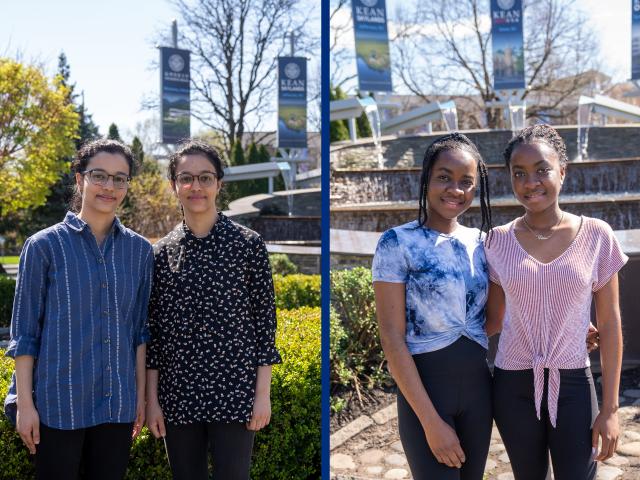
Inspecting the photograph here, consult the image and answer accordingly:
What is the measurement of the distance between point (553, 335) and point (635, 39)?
401 inches

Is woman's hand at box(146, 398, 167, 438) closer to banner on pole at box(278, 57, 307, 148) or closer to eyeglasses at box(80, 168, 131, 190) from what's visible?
eyeglasses at box(80, 168, 131, 190)

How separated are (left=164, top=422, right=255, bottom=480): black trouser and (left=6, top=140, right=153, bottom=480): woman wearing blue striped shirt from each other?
16 centimetres

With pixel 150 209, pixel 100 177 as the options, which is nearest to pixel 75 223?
pixel 100 177

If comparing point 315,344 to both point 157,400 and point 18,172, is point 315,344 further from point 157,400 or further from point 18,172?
point 18,172

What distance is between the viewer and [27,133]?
1722 cm

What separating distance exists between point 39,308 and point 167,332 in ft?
1.34

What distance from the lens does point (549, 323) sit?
205 cm

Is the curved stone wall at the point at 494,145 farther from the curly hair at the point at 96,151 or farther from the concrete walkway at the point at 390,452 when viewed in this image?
the curly hair at the point at 96,151

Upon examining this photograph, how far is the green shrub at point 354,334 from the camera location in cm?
369

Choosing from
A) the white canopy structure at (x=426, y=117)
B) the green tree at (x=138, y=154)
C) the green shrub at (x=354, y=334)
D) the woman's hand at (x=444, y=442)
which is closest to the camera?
the woman's hand at (x=444, y=442)

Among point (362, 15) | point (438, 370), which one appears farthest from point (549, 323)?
point (362, 15)

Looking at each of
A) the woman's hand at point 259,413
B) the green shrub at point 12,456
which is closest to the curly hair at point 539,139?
the woman's hand at point 259,413

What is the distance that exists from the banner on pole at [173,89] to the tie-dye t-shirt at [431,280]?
11.3m

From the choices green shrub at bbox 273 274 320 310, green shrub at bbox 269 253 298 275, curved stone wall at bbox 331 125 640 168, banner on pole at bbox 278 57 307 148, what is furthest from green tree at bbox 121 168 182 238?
green shrub at bbox 273 274 320 310
